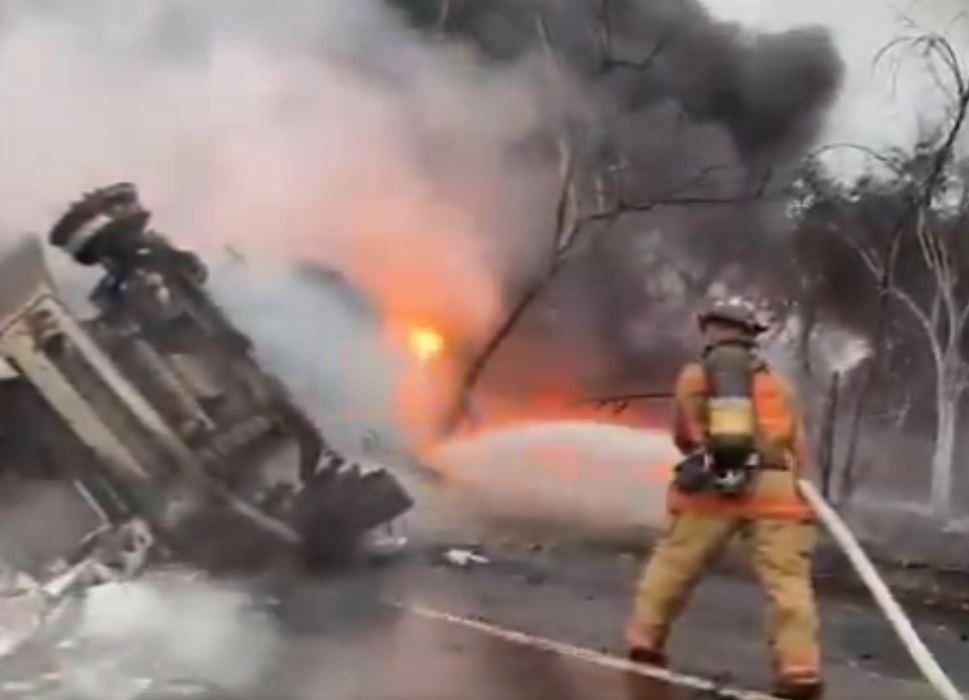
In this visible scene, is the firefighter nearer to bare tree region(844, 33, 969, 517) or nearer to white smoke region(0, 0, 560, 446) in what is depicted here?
white smoke region(0, 0, 560, 446)

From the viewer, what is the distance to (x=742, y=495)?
17.0 feet

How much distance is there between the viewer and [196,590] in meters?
6.14

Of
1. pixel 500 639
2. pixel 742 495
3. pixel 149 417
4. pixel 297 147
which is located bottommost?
pixel 500 639

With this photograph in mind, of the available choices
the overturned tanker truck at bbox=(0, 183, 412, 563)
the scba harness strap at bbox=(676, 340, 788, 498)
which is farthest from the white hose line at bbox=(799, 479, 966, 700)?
the overturned tanker truck at bbox=(0, 183, 412, 563)

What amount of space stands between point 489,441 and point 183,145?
176 centimetres

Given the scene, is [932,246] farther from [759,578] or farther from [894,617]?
[759,578]

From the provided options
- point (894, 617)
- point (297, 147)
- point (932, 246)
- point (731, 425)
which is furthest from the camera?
point (932, 246)

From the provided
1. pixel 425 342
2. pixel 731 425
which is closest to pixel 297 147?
pixel 425 342

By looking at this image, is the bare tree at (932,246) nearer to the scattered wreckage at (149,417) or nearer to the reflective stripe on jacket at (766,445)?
the reflective stripe on jacket at (766,445)

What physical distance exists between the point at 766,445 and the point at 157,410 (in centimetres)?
229

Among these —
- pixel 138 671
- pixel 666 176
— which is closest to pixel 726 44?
pixel 666 176

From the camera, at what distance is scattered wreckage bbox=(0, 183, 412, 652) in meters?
6.08

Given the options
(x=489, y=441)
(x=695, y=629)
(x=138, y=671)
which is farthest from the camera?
(x=489, y=441)

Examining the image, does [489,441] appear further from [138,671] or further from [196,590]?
[138,671]
